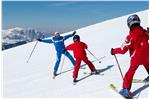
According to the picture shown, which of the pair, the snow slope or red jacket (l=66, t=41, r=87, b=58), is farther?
red jacket (l=66, t=41, r=87, b=58)

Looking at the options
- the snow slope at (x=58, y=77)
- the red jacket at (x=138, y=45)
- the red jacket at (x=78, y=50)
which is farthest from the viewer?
the red jacket at (x=78, y=50)

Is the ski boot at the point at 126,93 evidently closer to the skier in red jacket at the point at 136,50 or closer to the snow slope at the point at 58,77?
the skier in red jacket at the point at 136,50

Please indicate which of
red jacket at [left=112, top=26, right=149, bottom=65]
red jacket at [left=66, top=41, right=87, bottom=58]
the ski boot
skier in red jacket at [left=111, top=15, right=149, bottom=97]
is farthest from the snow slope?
red jacket at [left=112, top=26, right=149, bottom=65]

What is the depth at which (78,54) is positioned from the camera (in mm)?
12164

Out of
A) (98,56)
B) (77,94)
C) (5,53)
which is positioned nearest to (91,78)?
(77,94)

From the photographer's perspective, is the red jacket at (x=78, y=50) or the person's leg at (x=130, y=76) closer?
the person's leg at (x=130, y=76)

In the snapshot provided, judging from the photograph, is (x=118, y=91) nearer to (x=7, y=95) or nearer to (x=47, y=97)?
(x=47, y=97)

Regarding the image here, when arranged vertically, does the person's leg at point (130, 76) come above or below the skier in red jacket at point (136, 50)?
below

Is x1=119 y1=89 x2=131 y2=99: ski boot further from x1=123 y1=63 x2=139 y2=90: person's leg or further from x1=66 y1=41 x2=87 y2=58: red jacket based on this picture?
x1=66 y1=41 x2=87 y2=58: red jacket

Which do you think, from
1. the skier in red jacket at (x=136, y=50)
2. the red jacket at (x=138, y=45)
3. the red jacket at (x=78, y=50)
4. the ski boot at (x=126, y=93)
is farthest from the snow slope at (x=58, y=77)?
the red jacket at (x=138, y=45)

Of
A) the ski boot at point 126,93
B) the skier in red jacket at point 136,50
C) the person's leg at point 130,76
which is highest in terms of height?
the skier in red jacket at point 136,50

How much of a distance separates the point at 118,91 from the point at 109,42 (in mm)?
11807

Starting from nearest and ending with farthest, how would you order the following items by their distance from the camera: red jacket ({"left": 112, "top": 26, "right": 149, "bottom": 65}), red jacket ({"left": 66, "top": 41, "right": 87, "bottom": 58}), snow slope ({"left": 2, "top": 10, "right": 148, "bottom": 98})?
red jacket ({"left": 112, "top": 26, "right": 149, "bottom": 65}), snow slope ({"left": 2, "top": 10, "right": 148, "bottom": 98}), red jacket ({"left": 66, "top": 41, "right": 87, "bottom": 58})

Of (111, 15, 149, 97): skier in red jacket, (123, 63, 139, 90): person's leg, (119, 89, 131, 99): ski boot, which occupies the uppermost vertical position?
(111, 15, 149, 97): skier in red jacket
